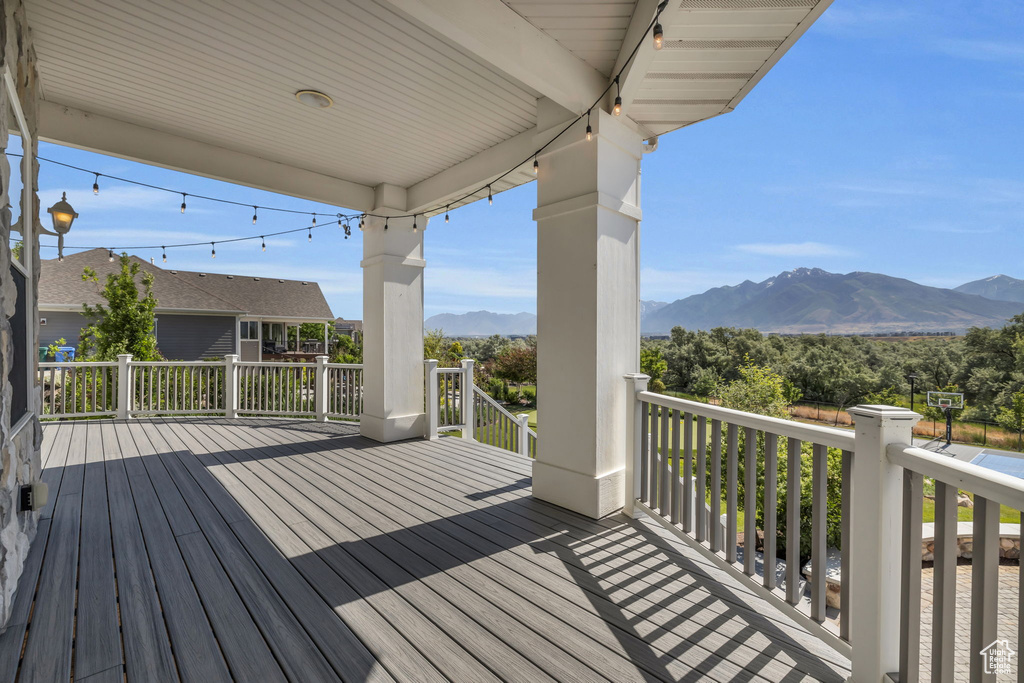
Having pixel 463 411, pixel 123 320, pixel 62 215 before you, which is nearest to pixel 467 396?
pixel 463 411

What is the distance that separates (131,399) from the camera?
22.0ft

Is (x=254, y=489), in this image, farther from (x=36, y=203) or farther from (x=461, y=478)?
(x=36, y=203)

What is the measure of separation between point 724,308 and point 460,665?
204 m

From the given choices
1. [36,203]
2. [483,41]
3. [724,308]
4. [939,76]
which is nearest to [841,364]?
[483,41]

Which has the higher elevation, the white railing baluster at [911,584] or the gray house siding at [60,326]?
the gray house siding at [60,326]

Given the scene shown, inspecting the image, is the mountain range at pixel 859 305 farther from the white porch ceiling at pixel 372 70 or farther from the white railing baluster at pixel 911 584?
the white railing baluster at pixel 911 584

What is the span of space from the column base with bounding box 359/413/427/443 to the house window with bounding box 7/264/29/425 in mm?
3048

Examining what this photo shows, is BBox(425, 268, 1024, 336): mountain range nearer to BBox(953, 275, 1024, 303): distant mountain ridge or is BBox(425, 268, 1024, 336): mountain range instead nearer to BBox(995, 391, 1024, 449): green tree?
BBox(953, 275, 1024, 303): distant mountain ridge

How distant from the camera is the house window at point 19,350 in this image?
225 cm

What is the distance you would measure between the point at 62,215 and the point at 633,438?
214 inches

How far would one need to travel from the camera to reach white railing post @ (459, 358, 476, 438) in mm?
5730

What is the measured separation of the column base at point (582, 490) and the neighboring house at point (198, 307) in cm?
1202

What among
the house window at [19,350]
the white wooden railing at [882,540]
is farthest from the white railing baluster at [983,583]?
the house window at [19,350]

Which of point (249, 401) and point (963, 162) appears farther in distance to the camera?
point (963, 162)
